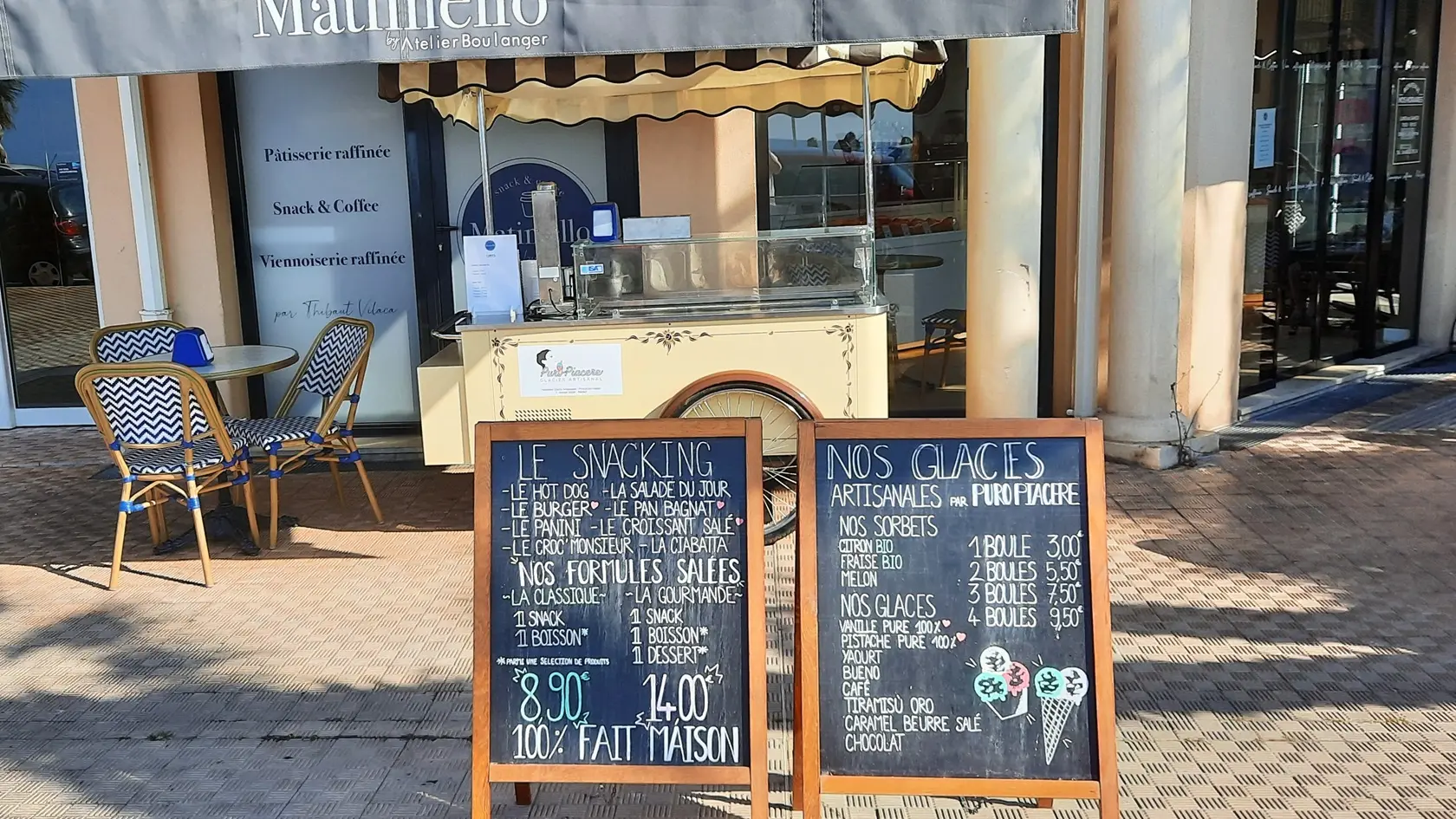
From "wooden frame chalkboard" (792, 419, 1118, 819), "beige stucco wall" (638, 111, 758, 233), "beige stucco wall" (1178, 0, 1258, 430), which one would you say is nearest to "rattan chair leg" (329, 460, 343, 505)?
"beige stucco wall" (638, 111, 758, 233)

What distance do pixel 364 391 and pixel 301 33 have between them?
4.18 meters

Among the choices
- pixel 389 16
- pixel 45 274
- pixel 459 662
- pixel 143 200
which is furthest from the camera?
pixel 45 274

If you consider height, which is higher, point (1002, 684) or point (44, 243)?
point (44, 243)

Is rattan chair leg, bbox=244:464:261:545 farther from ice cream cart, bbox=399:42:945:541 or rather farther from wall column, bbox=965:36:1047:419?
wall column, bbox=965:36:1047:419

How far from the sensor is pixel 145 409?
5.32 meters

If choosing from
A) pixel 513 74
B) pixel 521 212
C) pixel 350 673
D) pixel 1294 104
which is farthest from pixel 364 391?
pixel 1294 104

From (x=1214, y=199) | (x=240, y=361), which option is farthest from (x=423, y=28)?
(x=1214, y=199)

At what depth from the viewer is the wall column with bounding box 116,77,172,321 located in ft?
23.7

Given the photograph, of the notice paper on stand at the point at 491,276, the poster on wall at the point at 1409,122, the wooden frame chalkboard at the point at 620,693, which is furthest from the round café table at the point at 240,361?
the poster on wall at the point at 1409,122

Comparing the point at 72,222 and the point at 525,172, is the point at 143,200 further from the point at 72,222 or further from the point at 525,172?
the point at 525,172

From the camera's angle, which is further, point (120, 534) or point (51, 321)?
point (51, 321)

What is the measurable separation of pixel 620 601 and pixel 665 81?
13.1 feet

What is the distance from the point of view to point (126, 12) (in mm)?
4113

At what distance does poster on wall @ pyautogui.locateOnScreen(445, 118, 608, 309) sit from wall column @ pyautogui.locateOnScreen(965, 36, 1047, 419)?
2390mm
